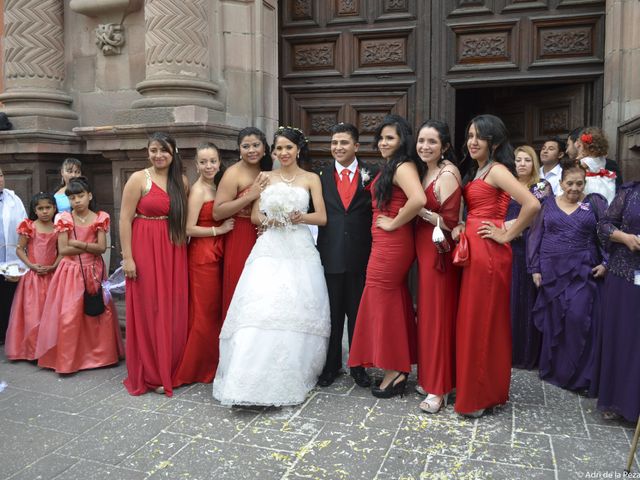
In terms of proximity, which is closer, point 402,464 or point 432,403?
point 402,464

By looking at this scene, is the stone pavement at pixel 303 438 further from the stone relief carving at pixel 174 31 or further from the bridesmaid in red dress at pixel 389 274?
the stone relief carving at pixel 174 31

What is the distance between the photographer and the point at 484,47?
6523 mm

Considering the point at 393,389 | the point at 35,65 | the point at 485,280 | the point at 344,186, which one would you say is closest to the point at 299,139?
the point at 344,186

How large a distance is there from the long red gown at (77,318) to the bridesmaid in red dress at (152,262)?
691 mm

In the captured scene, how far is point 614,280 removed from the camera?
4145mm

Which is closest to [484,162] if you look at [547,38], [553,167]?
[553,167]

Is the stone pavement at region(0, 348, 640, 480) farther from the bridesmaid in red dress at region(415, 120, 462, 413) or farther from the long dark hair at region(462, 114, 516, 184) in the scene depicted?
the long dark hair at region(462, 114, 516, 184)

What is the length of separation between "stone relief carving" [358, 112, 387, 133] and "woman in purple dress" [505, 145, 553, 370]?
1939mm

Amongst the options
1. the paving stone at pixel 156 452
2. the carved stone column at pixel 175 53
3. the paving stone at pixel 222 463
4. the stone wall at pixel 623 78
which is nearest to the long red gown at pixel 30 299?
the carved stone column at pixel 175 53

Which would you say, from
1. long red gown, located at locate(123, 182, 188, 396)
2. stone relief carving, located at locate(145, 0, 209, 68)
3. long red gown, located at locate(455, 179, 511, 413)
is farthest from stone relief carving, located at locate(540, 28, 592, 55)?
long red gown, located at locate(123, 182, 188, 396)

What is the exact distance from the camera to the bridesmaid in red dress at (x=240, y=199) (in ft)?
15.9

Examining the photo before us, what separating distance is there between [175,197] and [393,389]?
7.71 ft

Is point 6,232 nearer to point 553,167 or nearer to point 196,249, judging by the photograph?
point 196,249

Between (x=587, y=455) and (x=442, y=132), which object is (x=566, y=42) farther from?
(x=587, y=455)
